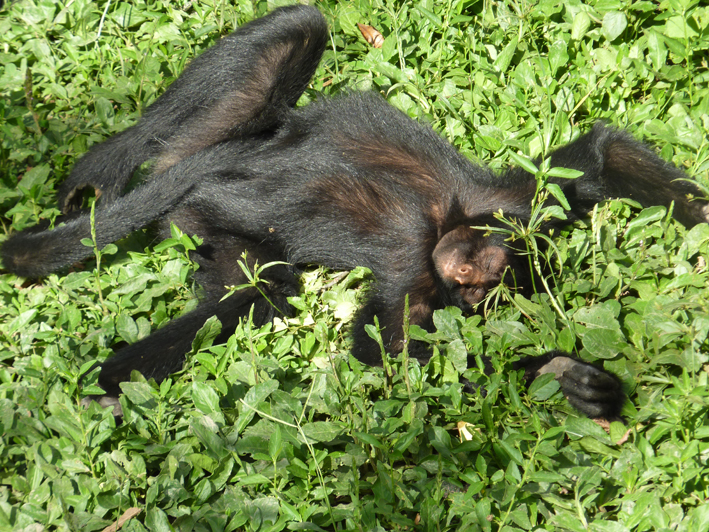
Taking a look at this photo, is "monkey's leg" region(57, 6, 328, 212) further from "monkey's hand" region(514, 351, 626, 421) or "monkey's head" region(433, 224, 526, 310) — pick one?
"monkey's hand" region(514, 351, 626, 421)

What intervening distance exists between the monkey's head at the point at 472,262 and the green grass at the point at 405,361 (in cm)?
15

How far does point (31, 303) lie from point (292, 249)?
1.66m

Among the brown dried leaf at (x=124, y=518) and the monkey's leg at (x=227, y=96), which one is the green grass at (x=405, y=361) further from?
the monkey's leg at (x=227, y=96)

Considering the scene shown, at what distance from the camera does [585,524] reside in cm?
237

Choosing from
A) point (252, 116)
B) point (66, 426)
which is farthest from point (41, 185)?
point (66, 426)

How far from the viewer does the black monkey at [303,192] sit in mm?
3766

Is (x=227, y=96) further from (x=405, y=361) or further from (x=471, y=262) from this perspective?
(x=405, y=361)

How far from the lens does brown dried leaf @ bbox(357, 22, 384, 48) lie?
5305 millimetres

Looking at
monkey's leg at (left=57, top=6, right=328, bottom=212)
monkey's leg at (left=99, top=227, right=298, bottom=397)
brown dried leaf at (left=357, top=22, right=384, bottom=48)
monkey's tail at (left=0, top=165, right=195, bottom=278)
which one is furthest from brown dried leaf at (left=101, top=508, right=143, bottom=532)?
brown dried leaf at (left=357, top=22, right=384, bottom=48)

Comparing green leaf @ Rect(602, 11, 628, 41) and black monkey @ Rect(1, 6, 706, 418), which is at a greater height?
green leaf @ Rect(602, 11, 628, 41)

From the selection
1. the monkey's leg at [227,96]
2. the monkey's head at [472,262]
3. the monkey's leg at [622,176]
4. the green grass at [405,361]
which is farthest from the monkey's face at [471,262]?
the monkey's leg at [227,96]

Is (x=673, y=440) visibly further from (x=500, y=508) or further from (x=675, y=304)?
(x=500, y=508)

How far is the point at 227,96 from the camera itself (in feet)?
14.2

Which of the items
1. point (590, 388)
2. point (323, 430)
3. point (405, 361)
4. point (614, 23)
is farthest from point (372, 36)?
point (323, 430)
